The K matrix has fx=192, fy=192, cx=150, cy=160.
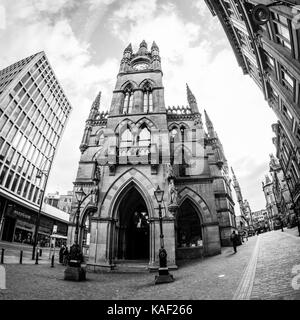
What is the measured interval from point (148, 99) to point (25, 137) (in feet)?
87.6

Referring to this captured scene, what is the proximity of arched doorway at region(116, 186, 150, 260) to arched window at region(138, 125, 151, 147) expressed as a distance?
4.38 meters

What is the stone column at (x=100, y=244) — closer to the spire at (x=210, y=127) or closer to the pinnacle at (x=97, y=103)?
the pinnacle at (x=97, y=103)

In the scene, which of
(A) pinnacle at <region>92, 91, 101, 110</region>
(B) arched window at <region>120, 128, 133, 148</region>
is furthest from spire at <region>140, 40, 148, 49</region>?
(B) arched window at <region>120, 128, 133, 148</region>

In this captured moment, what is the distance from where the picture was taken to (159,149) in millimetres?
16875

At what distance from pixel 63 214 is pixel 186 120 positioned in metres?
38.0

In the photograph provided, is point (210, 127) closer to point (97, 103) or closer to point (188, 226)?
point (188, 226)

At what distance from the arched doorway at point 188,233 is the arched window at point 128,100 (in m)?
11.2

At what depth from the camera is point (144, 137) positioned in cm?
1861

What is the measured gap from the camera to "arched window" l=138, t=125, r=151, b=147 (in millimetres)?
18031

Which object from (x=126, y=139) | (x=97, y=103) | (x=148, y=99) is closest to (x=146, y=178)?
(x=126, y=139)

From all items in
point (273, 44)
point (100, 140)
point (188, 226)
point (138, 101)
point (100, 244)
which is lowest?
point (100, 244)

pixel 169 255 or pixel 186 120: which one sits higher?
pixel 186 120
